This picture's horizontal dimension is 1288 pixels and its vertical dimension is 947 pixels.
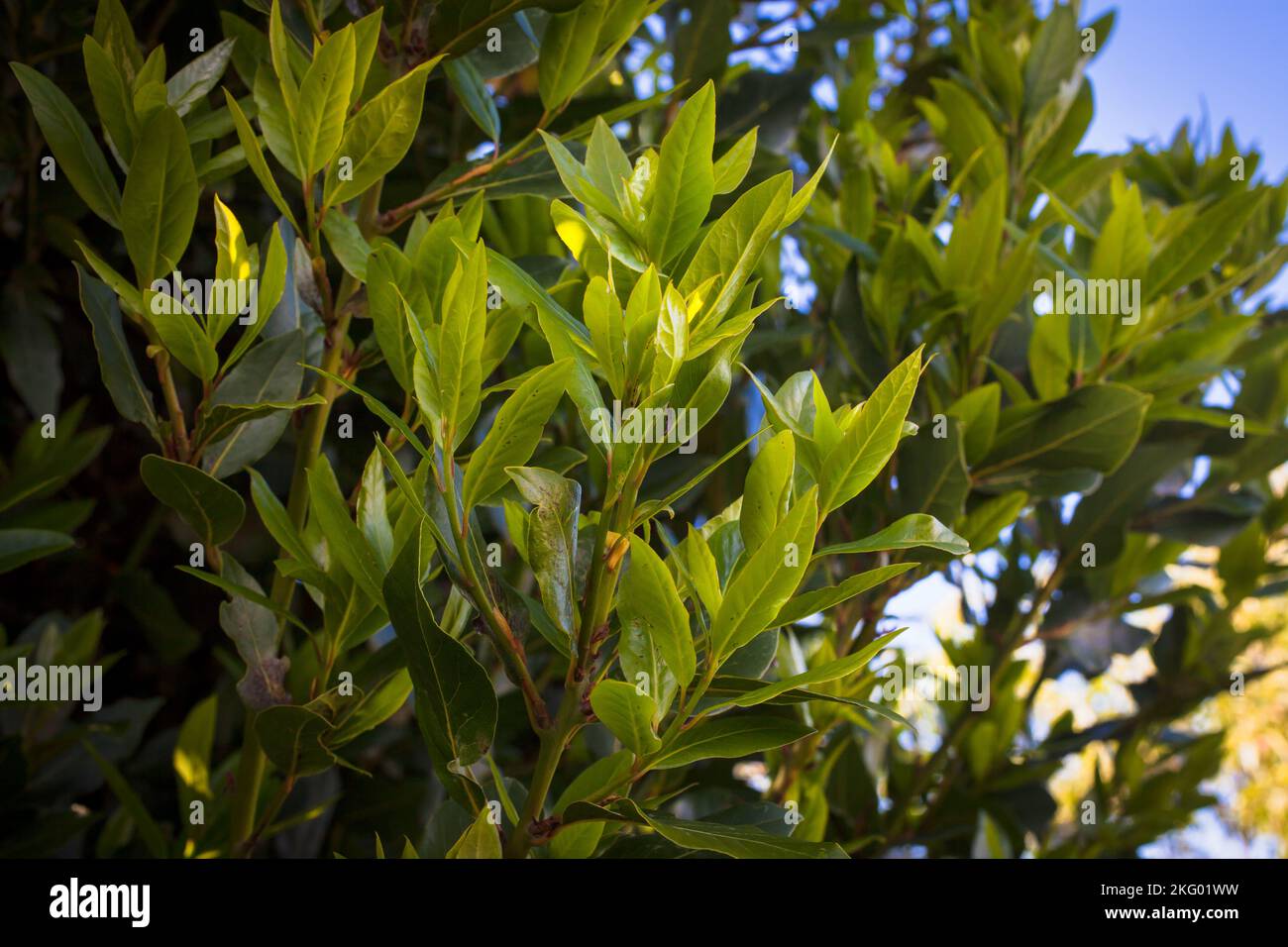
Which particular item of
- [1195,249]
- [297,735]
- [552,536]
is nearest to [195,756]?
[297,735]

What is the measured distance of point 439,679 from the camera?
1.82ft

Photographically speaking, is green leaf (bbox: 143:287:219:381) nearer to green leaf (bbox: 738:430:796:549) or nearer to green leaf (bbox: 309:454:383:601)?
green leaf (bbox: 309:454:383:601)

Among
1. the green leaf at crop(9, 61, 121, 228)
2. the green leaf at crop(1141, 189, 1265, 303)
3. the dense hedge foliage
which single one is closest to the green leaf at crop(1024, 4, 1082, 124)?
the dense hedge foliage

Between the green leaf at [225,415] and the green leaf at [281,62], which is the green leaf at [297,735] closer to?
the green leaf at [225,415]

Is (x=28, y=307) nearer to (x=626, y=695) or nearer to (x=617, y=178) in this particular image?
(x=617, y=178)

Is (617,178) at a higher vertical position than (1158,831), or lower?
higher

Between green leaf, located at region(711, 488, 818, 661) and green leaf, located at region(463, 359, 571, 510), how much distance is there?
0.14 meters

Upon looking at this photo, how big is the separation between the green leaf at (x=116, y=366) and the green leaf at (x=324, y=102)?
17cm

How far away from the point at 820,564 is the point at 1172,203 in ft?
3.09

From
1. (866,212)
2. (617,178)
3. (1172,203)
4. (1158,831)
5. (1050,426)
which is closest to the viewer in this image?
(617,178)

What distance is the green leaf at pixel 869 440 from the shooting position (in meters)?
0.54

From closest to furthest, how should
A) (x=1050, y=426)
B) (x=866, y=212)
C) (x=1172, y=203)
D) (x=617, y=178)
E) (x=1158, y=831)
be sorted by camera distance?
(x=617, y=178)
(x=1050, y=426)
(x=866, y=212)
(x=1158, y=831)
(x=1172, y=203)
